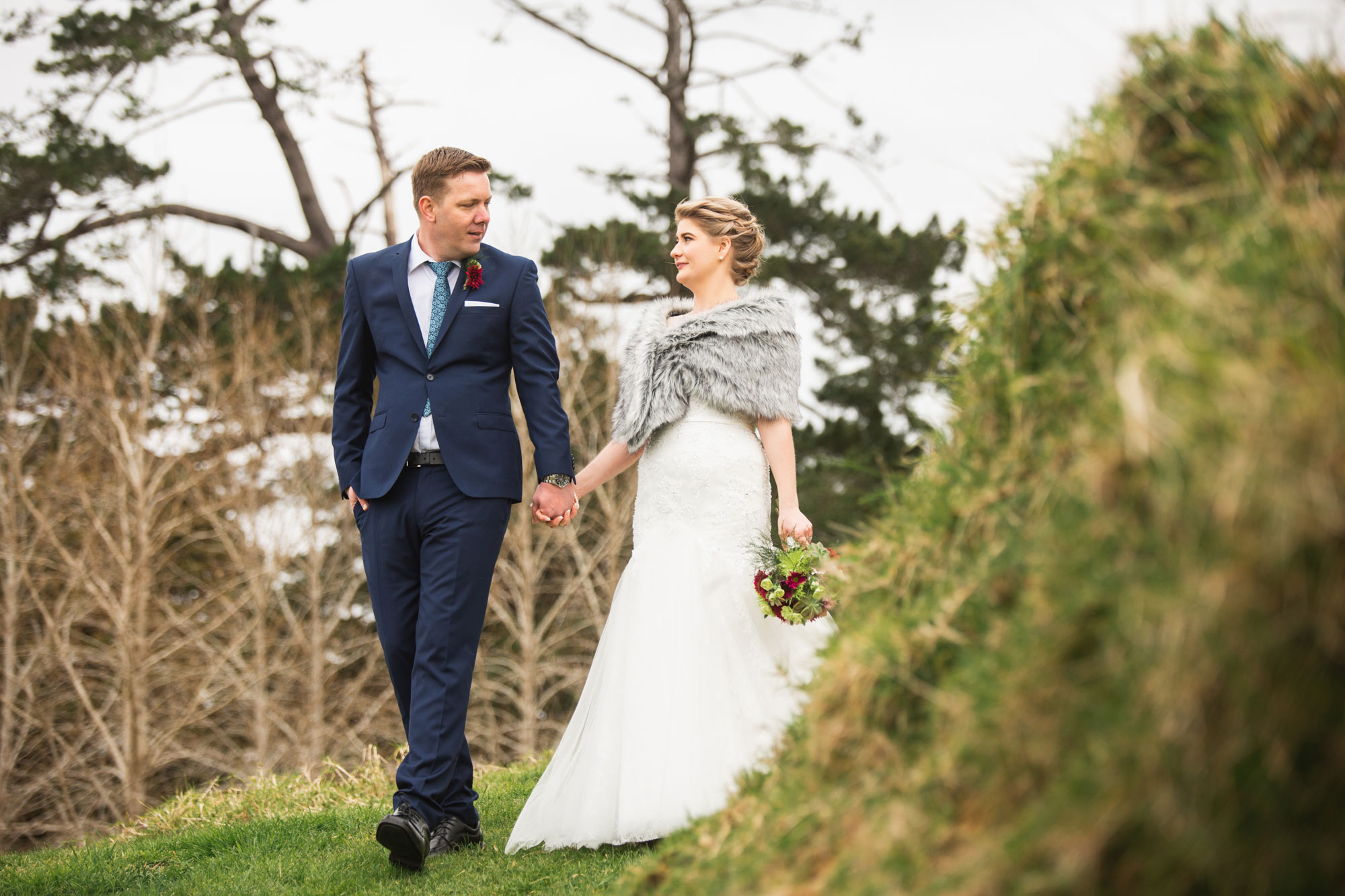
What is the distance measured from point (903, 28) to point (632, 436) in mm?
14376

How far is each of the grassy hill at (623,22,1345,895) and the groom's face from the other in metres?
3.10

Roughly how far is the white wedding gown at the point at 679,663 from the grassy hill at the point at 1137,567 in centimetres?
218

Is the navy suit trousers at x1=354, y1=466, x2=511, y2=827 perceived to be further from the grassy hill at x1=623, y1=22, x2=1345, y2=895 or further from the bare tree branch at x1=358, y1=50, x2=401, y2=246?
the bare tree branch at x1=358, y1=50, x2=401, y2=246

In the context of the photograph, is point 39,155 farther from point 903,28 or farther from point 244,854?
point 244,854

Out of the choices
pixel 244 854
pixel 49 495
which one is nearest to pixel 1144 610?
pixel 244 854

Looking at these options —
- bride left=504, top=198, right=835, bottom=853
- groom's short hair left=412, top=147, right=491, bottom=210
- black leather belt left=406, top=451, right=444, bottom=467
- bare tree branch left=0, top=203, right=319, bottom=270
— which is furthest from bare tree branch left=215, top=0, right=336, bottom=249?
black leather belt left=406, top=451, right=444, bottom=467

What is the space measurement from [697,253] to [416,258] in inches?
47.4

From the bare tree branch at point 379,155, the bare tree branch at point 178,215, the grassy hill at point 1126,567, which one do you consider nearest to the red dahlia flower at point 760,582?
the grassy hill at point 1126,567

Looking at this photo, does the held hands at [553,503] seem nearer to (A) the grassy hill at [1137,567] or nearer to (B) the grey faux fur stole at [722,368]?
(B) the grey faux fur stole at [722,368]

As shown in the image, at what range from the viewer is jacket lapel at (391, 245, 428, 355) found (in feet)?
14.8

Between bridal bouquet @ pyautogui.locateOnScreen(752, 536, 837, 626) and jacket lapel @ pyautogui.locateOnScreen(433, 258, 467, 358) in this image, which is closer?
bridal bouquet @ pyautogui.locateOnScreen(752, 536, 837, 626)

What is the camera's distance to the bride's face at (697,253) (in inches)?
190

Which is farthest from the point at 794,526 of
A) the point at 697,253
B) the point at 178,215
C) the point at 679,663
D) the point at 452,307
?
the point at 178,215

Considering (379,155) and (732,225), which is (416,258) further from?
(379,155)
